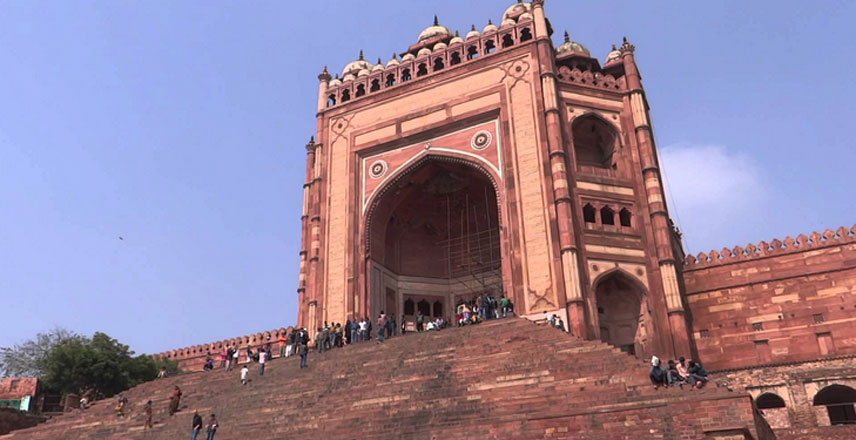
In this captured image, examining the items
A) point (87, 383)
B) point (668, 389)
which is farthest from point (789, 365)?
point (87, 383)

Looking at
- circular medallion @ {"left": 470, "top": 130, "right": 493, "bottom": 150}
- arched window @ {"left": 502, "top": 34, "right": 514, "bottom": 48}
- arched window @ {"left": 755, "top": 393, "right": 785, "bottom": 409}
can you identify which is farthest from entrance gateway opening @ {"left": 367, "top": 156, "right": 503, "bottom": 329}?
arched window @ {"left": 755, "top": 393, "right": 785, "bottom": 409}

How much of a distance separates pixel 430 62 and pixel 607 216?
367 inches

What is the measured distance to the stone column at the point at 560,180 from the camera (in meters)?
20.0

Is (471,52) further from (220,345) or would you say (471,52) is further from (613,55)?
(220,345)

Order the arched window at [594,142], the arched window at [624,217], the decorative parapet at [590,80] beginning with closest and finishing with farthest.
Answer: the arched window at [624,217] < the arched window at [594,142] < the decorative parapet at [590,80]

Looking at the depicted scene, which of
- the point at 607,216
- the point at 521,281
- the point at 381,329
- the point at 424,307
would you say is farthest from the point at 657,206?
the point at 424,307

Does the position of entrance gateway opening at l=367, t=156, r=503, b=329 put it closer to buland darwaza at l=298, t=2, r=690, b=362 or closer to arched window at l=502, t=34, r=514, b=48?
buland darwaza at l=298, t=2, r=690, b=362

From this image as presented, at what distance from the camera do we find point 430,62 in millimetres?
26797

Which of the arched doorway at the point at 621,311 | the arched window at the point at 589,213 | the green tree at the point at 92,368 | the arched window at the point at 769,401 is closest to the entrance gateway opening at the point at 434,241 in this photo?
the arched window at the point at 589,213

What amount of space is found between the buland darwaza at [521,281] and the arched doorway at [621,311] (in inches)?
2.4

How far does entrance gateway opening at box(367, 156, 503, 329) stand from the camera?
84.7ft

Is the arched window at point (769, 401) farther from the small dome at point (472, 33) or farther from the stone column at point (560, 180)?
Answer: the small dome at point (472, 33)

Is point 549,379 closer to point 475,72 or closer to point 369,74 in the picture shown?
point 475,72

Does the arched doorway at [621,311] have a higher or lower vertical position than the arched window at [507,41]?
lower
